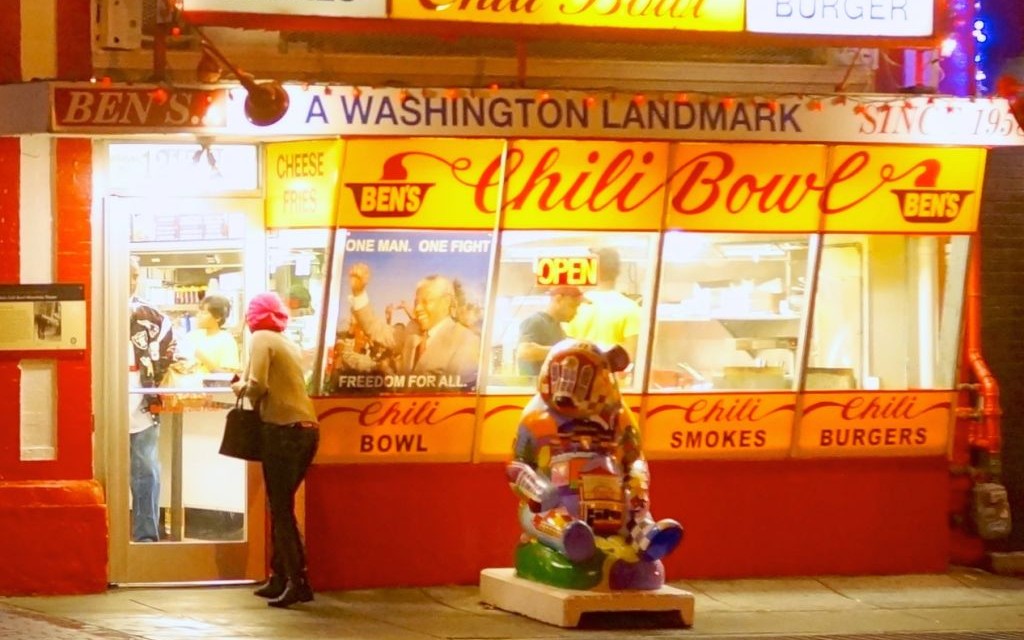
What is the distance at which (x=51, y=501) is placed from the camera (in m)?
10.9

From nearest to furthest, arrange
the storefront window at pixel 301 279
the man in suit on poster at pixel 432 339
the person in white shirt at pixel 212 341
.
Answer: the storefront window at pixel 301 279 → the man in suit on poster at pixel 432 339 → the person in white shirt at pixel 212 341

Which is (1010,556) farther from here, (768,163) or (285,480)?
(285,480)

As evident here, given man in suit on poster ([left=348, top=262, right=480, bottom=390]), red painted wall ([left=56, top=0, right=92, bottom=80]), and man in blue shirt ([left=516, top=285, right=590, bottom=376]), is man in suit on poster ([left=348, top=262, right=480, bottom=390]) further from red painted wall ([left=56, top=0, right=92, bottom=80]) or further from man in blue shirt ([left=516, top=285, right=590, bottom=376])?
red painted wall ([left=56, top=0, right=92, bottom=80])

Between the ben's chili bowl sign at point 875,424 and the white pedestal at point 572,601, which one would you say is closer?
the white pedestal at point 572,601

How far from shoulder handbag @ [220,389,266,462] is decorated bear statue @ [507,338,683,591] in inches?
60.9

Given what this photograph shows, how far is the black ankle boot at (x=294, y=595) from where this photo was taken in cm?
1068

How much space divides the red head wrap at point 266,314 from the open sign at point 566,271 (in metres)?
1.86

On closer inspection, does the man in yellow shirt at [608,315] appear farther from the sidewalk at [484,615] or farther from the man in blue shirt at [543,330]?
the sidewalk at [484,615]

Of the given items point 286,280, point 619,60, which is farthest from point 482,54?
point 286,280

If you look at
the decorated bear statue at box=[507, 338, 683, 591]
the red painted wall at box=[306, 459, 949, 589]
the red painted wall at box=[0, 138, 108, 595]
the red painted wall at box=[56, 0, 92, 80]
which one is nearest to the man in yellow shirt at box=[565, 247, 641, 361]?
the red painted wall at box=[306, 459, 949, 589]

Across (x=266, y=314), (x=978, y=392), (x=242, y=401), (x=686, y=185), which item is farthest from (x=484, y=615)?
(x=978, y=392)

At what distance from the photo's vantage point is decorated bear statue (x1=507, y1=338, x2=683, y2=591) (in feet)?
33.4

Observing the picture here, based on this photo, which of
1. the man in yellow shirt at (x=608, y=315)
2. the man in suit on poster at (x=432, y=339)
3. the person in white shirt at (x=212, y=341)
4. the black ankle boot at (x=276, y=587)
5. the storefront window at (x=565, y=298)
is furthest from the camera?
the man in yellow shirt at (x=608, y=315)

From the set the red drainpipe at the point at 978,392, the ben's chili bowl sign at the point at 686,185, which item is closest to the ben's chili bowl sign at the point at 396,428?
the ben's chili bowl sign at the point at 686,185
